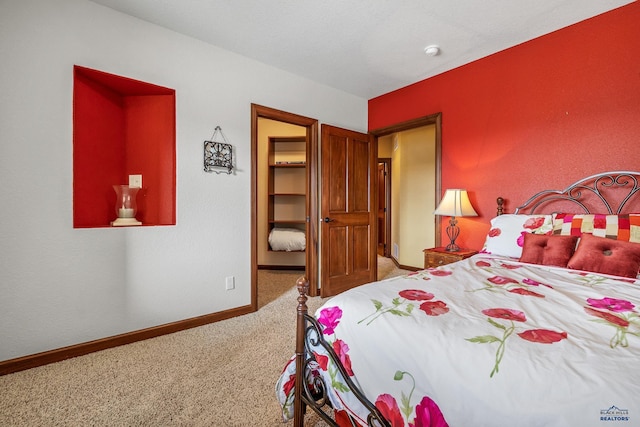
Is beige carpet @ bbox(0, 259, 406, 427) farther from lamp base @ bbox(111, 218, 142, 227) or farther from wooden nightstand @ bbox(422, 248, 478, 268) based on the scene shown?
wooden nightstand @ bbox(422, 248, 478, 268)

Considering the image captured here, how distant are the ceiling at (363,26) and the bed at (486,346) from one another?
1.68 m

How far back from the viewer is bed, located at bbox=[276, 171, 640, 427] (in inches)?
26.4

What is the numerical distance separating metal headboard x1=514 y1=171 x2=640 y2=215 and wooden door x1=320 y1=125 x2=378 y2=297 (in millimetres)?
1884

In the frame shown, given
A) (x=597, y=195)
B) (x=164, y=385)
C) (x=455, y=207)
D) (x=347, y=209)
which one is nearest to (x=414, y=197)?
(x=347, y=209)

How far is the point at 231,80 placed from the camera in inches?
111

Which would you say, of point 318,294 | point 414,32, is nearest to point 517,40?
point 414,32

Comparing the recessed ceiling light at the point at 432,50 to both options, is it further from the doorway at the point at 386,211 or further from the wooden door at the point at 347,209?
the doorway at the point at 386,211

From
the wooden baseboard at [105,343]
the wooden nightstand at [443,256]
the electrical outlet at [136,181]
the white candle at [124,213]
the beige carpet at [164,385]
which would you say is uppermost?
the electrical outlet at [136,181]

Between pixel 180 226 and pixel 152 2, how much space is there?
5.66 ft

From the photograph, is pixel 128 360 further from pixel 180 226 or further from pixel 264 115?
pixel 264 115

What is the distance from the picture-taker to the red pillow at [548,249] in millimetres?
1832

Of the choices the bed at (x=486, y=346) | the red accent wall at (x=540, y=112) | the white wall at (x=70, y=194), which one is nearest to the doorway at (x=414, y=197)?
the red accent wall at (x=540, y=112)

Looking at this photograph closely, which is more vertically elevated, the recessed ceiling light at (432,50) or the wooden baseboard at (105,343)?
the recessed ceiling light at (432,50)

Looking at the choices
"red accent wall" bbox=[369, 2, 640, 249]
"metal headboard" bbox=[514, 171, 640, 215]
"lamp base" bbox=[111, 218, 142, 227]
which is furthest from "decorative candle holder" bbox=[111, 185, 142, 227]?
"metal headboard" bbox=[514, 171, 640, 215]
